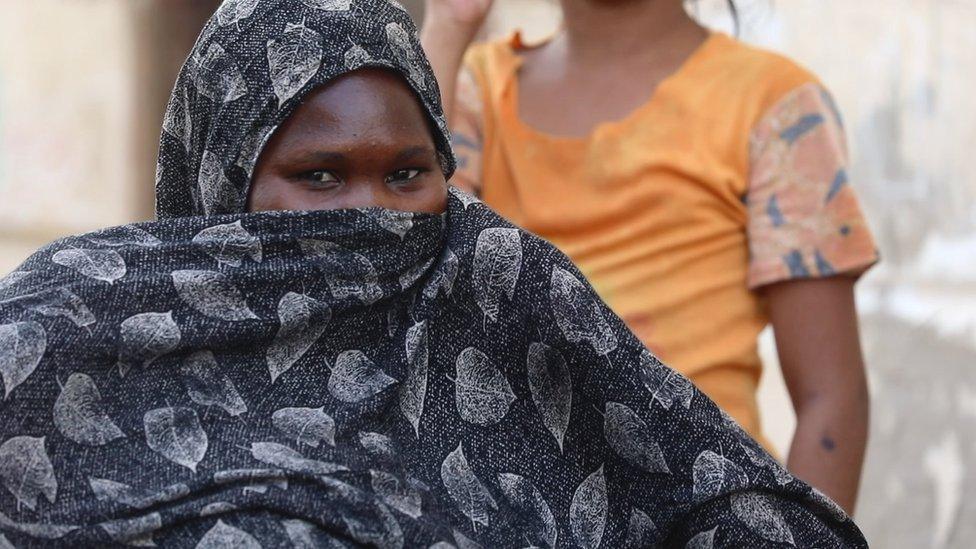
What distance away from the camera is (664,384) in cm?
210

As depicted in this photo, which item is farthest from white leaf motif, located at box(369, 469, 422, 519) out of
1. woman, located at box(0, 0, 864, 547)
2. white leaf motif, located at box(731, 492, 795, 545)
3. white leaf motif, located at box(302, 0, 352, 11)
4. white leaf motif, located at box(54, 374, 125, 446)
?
white leaf motif, located at box(302, 0, 352, 11)

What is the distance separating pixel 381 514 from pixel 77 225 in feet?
13.4

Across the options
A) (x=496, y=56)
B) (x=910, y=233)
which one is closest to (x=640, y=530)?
(x=496, y=56)

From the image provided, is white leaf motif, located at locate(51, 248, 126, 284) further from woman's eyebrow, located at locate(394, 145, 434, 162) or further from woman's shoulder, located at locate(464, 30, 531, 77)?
woman's shoulder, located at locate(464, 30, 531, 77)

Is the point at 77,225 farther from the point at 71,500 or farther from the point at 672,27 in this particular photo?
the point at 71,500

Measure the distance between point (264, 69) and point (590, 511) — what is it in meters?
0.79

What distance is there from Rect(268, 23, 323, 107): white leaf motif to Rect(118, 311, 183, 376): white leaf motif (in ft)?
1.22

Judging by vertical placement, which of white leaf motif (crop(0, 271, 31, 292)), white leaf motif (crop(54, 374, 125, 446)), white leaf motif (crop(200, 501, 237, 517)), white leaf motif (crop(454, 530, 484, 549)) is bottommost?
white leaf motif (crop(454, 530, 484, 549))

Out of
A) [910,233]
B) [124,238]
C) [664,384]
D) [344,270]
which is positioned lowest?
[910,233]

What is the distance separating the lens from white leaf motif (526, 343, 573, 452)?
7.06 feet

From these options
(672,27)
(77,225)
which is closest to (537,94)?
(672,27)

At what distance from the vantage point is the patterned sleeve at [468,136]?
312 cm

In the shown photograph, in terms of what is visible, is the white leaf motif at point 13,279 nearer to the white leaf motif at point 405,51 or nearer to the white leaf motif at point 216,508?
the white leaf motif at point 216,508

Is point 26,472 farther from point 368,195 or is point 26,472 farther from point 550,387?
point 550,387
